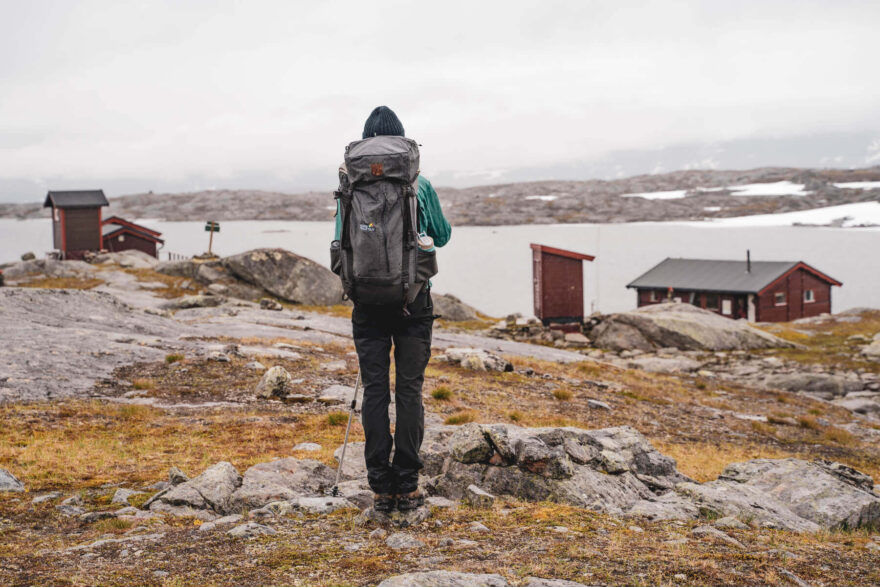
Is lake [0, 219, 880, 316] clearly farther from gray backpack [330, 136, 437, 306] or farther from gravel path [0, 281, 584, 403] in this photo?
gray backpack [330, 136, 437, 306]

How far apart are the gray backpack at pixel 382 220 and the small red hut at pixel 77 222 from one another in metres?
61.2

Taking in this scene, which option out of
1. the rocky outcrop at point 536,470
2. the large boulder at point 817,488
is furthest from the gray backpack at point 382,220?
the large boulder at point 817,488

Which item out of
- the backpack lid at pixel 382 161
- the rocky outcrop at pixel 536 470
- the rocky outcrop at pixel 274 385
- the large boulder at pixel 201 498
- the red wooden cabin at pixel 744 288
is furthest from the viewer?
the red wooden cabin at pixel 744 288

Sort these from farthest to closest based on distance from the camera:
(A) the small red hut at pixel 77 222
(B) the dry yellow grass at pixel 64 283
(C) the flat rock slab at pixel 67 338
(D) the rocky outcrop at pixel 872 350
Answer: (A) the small red hut at pixel 77 222
(B) the dry yellow grass at pixel 64 283
(D) the rocky outcrop at pixel 872 350
(C) the flat rock slab at pixel 67 338

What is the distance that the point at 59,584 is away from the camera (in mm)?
4984

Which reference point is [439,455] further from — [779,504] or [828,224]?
[828,224]

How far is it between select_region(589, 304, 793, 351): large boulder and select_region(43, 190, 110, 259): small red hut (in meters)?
45.2

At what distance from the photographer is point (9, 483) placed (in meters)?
8.17

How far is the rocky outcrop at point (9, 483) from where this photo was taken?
26.6 ft

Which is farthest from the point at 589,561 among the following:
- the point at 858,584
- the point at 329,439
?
the point at 329,439

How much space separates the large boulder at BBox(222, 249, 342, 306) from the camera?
4266cm

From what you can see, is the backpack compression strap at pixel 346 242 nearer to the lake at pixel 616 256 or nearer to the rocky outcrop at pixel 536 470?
the rocky outcrop at pixel 536 470

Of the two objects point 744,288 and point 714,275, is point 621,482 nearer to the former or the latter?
point 744,288

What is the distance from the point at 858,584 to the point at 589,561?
212 cm
